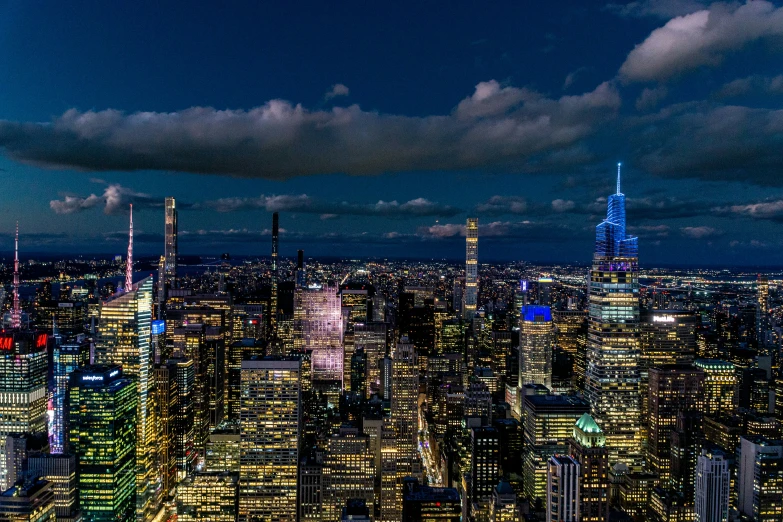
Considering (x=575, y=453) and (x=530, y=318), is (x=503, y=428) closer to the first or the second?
(x=575, y=453)

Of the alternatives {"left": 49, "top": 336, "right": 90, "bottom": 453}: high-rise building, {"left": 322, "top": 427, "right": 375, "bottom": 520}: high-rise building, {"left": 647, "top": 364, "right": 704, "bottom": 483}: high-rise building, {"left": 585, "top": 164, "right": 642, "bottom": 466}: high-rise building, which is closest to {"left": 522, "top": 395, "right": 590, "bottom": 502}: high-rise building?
{"left": 585, "top": 164, "right": 642, "bottom": 466}: high-rise building

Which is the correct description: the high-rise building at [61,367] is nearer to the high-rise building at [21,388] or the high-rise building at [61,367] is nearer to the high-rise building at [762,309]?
the high-rise building at [21,388]

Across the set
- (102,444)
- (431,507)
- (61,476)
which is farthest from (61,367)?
(431,507)

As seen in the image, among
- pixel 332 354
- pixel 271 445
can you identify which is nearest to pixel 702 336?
pixel 332 354

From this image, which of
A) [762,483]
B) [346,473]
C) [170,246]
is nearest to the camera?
[762,483]

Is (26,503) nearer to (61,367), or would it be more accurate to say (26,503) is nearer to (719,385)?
(61,367)

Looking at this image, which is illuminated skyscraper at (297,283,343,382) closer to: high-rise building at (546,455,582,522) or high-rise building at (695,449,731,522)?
high-rise building at (546,455,582,522)
